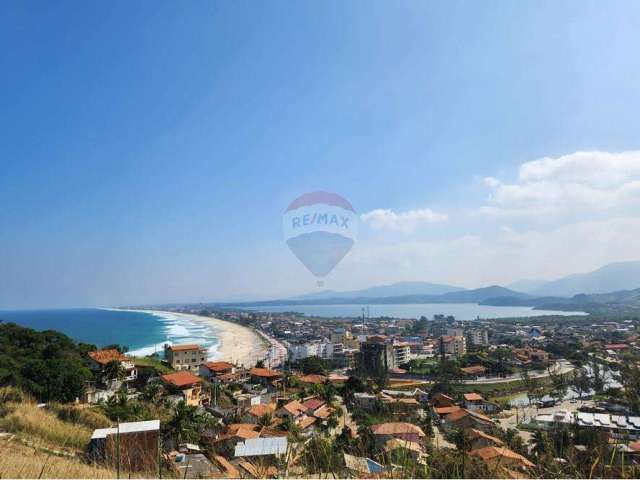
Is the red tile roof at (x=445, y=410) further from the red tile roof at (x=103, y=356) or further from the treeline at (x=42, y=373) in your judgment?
the red tile roof at (x=103, y=356)

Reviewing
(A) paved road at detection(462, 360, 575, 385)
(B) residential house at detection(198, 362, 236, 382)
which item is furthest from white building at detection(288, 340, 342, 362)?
(A) paved road at detection(462, 360, 575, 385)

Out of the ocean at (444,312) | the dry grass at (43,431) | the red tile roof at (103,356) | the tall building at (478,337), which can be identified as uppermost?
the dry grass at (43,431)

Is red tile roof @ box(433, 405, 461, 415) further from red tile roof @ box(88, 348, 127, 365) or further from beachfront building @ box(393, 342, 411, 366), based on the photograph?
beachfront building @ box(393, 342, 411, 366)

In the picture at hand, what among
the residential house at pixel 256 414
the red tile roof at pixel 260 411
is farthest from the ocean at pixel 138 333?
the residential house at pixel 256 414

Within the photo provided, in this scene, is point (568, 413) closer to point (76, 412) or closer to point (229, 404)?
point (229, 404)

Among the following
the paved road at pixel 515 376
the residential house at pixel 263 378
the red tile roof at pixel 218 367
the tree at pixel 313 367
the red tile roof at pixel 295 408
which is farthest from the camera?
the tree at pixel 313 367
